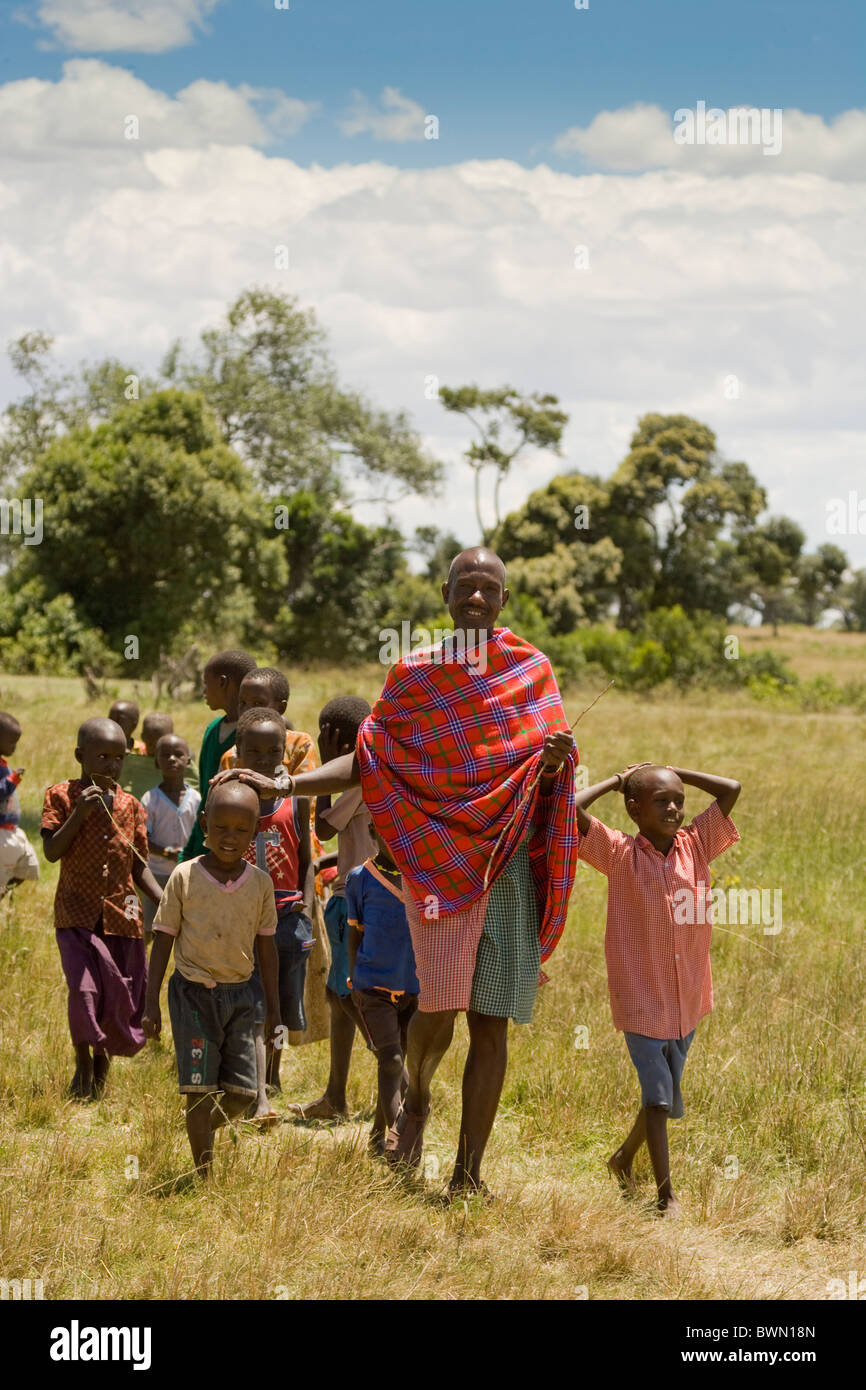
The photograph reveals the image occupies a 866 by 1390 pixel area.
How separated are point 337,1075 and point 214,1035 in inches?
36.6

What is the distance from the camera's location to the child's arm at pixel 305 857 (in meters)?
5.23

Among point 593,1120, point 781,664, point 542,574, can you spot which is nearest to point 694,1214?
point 593,1120

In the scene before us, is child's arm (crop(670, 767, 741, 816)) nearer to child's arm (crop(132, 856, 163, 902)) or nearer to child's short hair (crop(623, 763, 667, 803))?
child's short hair (crop(623, 763, 667, 803))

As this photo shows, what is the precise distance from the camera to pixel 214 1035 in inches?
174

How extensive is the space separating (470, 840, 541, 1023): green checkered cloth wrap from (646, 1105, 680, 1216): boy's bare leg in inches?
20.3

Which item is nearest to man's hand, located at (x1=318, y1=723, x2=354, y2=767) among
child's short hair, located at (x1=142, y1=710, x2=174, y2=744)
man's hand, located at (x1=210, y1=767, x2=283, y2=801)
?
man's hand, located at (x1=210, y1=767, x2=283, y2=801)

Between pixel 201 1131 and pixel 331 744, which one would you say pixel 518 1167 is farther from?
pixel 331 744

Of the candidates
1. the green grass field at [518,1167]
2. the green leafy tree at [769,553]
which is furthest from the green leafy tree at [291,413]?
the green grass field at [518,1167]

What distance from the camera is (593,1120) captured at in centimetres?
508

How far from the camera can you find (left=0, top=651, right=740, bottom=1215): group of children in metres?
4.39

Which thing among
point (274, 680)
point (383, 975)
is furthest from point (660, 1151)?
point (274, 680)
